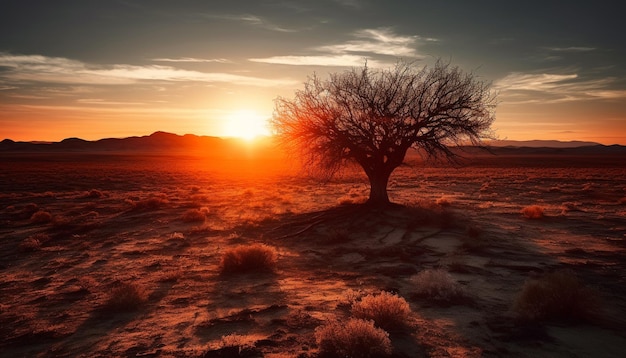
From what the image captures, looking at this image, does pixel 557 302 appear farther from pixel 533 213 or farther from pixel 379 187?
pixel 533 213

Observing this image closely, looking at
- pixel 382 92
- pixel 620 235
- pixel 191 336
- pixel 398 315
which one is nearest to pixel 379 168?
pixel 382 92

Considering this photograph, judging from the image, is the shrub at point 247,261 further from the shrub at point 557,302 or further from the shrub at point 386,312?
the shrub at point 557,302

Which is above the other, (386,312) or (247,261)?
(386,312)

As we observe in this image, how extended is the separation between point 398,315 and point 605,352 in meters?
3.09

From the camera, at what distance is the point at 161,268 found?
37.0 ft

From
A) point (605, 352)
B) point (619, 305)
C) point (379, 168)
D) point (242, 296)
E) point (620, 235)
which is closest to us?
point (605, 352)

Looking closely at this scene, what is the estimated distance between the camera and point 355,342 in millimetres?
5684

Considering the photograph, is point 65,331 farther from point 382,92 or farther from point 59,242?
point 382,92

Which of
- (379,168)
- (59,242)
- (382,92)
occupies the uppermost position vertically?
(382,92)

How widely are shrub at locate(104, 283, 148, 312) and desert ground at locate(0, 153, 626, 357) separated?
0.04 metres

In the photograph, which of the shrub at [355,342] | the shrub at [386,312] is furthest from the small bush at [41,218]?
the shrub at [355,342]

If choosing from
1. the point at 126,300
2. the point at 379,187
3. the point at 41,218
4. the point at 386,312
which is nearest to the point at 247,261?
the point at 126,300

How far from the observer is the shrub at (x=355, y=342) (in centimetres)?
562

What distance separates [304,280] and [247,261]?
6.53 feet
